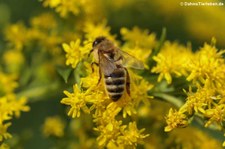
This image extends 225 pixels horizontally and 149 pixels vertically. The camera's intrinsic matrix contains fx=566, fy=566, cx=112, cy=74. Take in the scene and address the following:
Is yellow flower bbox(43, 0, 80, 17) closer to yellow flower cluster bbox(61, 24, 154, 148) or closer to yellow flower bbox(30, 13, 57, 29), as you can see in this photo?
yellow flower bbox(30, 13, 57, 29)

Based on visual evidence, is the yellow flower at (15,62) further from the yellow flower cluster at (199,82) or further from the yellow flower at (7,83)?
the yellow flower cluster at (199,82)

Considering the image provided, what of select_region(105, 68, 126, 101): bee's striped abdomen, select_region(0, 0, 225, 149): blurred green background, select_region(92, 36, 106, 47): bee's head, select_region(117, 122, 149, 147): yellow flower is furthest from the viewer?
select_region(0, 0, 225, 149): blurred green background

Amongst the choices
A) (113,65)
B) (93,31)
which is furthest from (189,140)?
(93,31)

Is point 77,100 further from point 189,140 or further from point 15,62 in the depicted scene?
point 15,62

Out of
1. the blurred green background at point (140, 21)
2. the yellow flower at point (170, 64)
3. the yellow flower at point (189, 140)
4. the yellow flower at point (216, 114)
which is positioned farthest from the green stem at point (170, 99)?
the blurred green background at point (140, 21)

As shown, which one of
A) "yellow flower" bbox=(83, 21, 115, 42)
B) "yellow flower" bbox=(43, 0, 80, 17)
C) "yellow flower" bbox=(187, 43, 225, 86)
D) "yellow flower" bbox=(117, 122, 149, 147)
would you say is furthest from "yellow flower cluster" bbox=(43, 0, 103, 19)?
"yellow flower" bbox=(117, 122, 149, 147)

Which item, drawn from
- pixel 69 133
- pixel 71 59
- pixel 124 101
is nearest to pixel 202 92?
pixel 124 101
